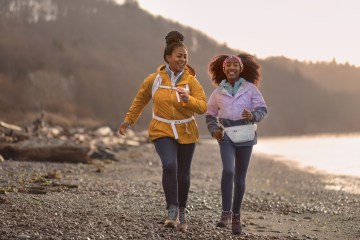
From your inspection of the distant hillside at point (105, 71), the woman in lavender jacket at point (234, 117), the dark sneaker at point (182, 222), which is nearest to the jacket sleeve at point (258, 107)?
the woman in lavender jacket at point (234, 117)

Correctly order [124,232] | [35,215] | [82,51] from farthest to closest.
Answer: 1. [82,51]
2. [35,215]
3. [124,232]

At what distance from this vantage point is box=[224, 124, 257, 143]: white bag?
682cm

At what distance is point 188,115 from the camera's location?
6.74 meters

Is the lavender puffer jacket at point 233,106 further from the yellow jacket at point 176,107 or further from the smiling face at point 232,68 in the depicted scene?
the yellow jacket at point 176,107

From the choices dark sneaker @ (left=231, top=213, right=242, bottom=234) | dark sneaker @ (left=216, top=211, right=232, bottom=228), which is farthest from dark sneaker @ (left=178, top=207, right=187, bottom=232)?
dark sneaker @ (left=231, top=213, right=242, bottom=234)

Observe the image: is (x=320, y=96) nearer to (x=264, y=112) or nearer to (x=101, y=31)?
(x=101, y=31)

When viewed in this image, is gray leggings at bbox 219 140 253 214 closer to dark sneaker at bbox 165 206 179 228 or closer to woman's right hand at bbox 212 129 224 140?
woman's right hand at bbox 212 129 224 140

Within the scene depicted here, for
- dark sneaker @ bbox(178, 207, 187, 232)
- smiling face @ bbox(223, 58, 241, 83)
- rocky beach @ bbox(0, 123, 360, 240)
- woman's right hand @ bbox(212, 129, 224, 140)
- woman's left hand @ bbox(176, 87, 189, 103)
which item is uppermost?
smiling face @ bbox(223, 58, 241, 83)

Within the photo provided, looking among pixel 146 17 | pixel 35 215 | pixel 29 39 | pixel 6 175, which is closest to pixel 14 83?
pixel 29 39

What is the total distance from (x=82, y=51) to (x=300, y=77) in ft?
253

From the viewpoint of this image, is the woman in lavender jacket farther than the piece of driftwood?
No

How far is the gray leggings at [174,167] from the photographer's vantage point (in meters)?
6.60

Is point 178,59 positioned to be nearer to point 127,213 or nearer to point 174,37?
point 174,37

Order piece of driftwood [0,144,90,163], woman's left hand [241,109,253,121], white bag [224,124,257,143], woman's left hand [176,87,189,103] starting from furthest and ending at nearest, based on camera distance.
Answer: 1. piece of driftwood [0,144,90,163]
2. white bag [224,124,257,143]
3. woman's left hand [241,109,253,121]
4. woman's left hand [176,87,189,103]
